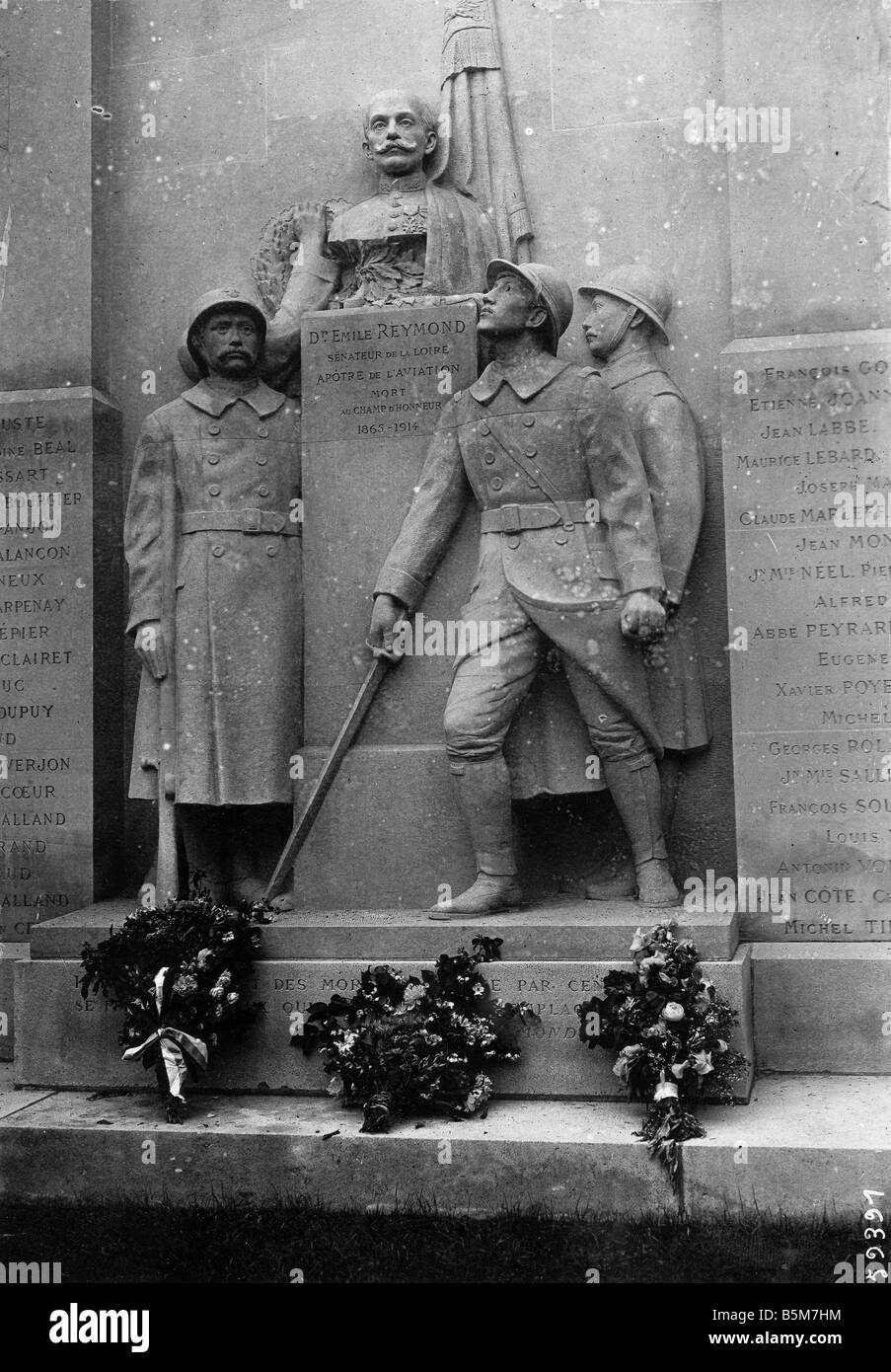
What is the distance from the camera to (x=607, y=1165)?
635 cm

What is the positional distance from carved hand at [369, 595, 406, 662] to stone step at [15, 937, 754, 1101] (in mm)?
1553

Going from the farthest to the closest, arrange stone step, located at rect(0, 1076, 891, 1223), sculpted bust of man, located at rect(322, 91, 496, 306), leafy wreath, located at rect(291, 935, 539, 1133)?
sculpted bust of man, located at rect(322, 91, 496, 306) < leafy wreath, located at rect(291, 935, 539, 1133) < stone step, located at rect(0, 1076, 891, 1223)

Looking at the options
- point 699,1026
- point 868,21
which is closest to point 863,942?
point 699,1026

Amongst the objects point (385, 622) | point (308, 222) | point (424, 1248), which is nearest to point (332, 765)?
point (385, 622)

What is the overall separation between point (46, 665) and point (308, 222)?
2.92 metres

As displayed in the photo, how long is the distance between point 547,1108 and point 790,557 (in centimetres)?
292

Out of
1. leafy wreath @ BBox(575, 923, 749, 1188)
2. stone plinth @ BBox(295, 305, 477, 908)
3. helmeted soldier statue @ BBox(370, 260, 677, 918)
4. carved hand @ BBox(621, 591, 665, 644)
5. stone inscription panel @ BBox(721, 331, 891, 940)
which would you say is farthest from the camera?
stone plinth @ BBox(295, 305, 477, 908)

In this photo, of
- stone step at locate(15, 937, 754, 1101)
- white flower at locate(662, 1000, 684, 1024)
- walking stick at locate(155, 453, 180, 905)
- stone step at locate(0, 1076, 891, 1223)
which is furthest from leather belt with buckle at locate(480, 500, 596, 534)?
stone step at locate(0, 1076, 891, 1223)

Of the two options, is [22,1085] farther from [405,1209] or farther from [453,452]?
[453,452]

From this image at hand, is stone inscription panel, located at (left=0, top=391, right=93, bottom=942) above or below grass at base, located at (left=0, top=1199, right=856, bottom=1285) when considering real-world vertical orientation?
above

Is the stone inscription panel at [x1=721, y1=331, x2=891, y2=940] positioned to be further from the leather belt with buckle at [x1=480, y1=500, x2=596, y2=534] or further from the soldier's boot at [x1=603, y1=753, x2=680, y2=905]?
the leather belt with buckle at [x1=480, y1=500, x2=596, y2=534]

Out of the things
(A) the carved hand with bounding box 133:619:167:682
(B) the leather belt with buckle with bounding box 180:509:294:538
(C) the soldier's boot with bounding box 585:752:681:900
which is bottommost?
(C) the soldier's boot with bounding box 585:752:681:900

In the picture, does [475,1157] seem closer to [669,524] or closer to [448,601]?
[448,601]

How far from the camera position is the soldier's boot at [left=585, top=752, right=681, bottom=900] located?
7938 mm
